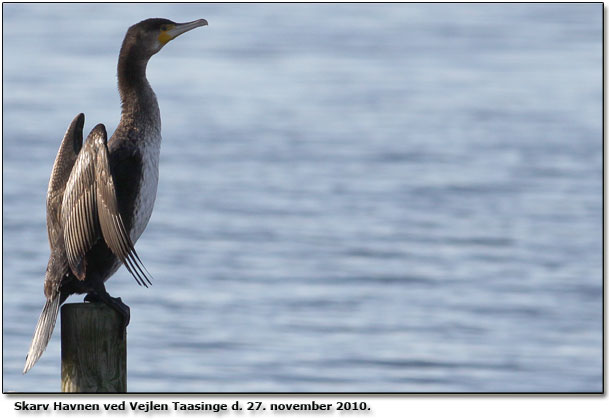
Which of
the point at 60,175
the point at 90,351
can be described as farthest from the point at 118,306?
the point at 60,175

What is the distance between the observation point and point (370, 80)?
2386 cm

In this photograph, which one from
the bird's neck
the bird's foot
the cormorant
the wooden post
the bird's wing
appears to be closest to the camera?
the wooden post

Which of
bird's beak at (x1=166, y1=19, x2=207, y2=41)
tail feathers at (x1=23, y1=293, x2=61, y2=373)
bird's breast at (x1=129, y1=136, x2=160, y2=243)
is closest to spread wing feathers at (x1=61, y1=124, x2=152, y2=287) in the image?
tail feathers at (x1=23, y1=293, x2=61, y2=373)

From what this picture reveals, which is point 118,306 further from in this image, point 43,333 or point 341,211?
point 341,211

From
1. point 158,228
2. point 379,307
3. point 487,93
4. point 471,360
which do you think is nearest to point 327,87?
point 487,93

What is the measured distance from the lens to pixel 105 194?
4.44m

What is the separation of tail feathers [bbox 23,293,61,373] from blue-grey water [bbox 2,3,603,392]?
4.10 meters

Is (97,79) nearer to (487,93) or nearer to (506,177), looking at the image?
(487,93)

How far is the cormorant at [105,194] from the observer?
4.45 metres

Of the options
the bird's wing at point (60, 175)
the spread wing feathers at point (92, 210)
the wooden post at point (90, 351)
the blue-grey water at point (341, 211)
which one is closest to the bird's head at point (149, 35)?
the bird's wing at point (60, 175)

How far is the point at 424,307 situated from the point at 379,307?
41 centimetres

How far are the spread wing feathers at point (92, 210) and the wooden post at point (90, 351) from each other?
9.9 inches

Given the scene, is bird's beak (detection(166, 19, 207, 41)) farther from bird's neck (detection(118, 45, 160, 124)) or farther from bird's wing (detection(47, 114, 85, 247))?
bird's wing (detection(47, 114, 85, 247))

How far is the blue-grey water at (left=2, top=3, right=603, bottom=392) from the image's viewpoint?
9703 millimetres
